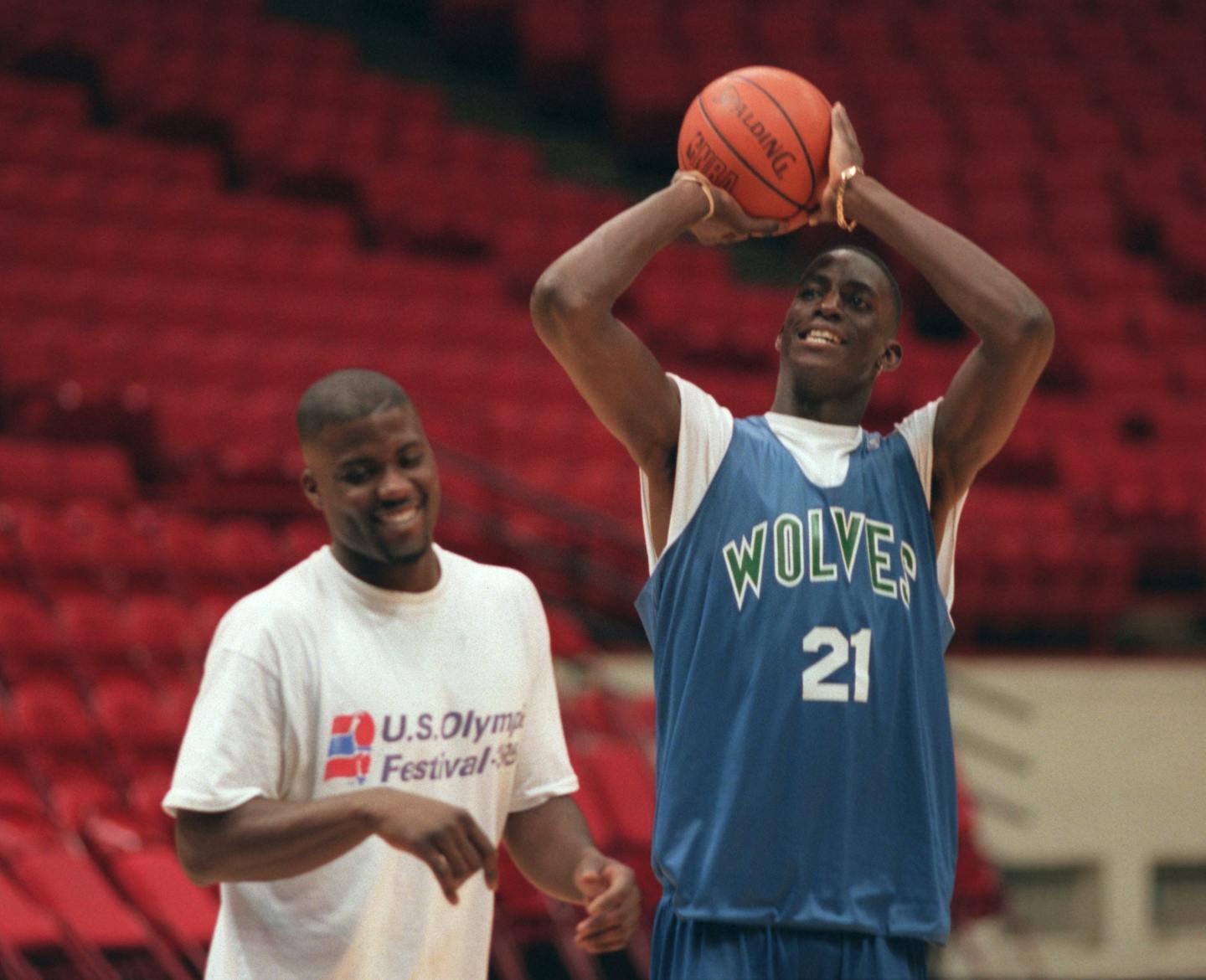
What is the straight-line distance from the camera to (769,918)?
2.25 metres

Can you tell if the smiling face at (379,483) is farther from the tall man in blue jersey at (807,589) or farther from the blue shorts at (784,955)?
the blue shorts at (784,955)

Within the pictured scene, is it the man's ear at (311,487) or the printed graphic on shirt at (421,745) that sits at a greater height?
the man's ear at (311,487)

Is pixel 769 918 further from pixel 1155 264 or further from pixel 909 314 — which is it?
pixel 1155 264

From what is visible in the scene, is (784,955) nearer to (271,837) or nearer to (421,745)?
(421,745)

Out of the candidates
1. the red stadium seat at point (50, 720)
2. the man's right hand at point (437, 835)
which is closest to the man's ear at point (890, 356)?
the man's right hand at point (437, 835)

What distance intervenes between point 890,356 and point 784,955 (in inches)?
36.8

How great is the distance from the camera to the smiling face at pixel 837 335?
2.51m

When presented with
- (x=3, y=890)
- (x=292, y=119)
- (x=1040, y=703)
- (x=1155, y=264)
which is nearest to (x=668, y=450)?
(x=3, y=890)

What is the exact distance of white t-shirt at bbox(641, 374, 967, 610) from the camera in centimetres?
242

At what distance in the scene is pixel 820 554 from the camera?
7.80 ft

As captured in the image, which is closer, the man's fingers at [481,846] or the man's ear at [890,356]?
the man's fingers at [481,846]

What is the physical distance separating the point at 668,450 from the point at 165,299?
6200 mm

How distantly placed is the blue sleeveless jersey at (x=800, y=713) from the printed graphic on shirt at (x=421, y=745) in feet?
0.80

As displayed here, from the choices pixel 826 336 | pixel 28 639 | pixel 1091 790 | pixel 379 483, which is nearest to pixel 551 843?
pixel 379 483
